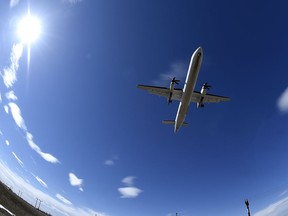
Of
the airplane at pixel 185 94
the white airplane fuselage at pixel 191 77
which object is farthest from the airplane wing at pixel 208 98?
the white airplane fuselage at pixel 191 77

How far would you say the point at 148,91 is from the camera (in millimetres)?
49188

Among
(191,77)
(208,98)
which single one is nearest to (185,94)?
(191,77)

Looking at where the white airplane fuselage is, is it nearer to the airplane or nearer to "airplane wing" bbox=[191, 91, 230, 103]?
the airplane

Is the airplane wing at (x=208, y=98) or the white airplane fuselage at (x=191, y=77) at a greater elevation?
the airplane wing at (x=208, y=98)

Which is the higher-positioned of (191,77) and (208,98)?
(208,98)

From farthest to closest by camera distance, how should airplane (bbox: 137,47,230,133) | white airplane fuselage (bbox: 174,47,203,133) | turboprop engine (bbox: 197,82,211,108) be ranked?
turboprop engine (bbox: 197,82,211,108) → airplane (bbox: 137,47,230,133) → white airplane fuselage (bbox: 174,47,203,133)

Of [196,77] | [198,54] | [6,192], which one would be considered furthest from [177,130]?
[6,192]

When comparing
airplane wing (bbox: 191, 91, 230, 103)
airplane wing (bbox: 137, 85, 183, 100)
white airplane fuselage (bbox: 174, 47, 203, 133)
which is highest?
airplane wing (bbox: 191, 91, 230, 103)

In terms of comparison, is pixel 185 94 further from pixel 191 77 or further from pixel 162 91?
pixel 162 91

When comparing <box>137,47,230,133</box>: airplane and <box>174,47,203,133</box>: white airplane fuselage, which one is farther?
<box>137,47,230,133</box>: airplane

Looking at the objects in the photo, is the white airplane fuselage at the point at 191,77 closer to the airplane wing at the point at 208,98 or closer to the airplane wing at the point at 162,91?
the airplane wing at the point at 162,91

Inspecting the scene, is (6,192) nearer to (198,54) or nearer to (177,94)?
(177,94)

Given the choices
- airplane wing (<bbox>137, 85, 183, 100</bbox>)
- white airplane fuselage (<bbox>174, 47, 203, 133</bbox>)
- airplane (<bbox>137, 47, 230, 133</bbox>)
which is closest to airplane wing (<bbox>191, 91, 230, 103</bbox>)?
airplane (<bbox>137, 47, 230, 133</bbox>)

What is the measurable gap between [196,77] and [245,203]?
21019mm
